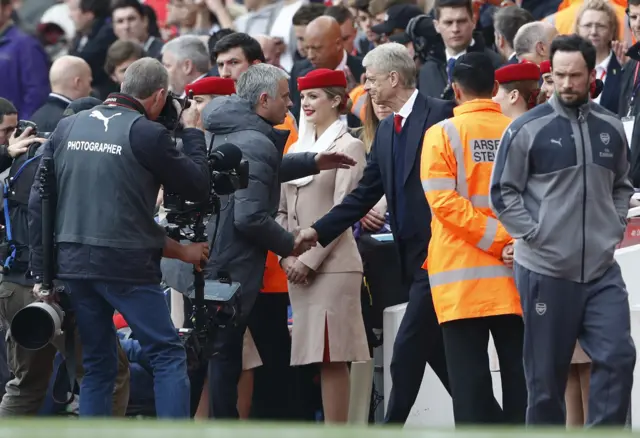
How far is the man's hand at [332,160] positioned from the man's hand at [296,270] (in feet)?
1.95

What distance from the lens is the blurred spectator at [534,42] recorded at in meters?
9.59

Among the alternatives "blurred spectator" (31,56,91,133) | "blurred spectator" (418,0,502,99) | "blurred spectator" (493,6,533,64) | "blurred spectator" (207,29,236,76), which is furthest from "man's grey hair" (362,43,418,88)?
"blurred spectator" (31,56,91,133)

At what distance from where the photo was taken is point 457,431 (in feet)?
8.46

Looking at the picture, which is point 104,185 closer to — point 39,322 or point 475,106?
point 39,322

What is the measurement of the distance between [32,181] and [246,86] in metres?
1.32

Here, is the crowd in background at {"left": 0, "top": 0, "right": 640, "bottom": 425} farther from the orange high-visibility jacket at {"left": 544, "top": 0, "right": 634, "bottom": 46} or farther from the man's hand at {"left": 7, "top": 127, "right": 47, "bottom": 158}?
the man's hand at {"left": 7, "top": 127, "right": 47, "bottom": 158}

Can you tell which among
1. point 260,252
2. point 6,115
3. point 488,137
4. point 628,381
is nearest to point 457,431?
point 628,381

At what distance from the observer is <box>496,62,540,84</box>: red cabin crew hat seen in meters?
7.53

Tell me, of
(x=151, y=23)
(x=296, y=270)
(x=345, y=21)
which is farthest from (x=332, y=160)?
(x=151, y=23)

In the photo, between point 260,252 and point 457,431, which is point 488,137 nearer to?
point 260,252

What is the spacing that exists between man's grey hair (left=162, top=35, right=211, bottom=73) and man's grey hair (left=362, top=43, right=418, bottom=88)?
3019 millimetres

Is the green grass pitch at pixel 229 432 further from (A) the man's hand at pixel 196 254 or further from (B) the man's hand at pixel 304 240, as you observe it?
(B) the man's hand at pixel 304 240

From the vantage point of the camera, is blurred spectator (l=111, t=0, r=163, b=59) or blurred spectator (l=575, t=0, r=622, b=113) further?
blurred spectator (l=111, t=0, r=163, b=59)

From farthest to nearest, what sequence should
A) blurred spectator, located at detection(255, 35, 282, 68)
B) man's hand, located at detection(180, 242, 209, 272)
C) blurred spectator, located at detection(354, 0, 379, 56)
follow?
blurred spectator, located at detection(354, 0, 379, 56) → blurred spectator, located at detection(255, 35, 282, 68) → man's hand, located at detection(180, 242, 209, 272)
